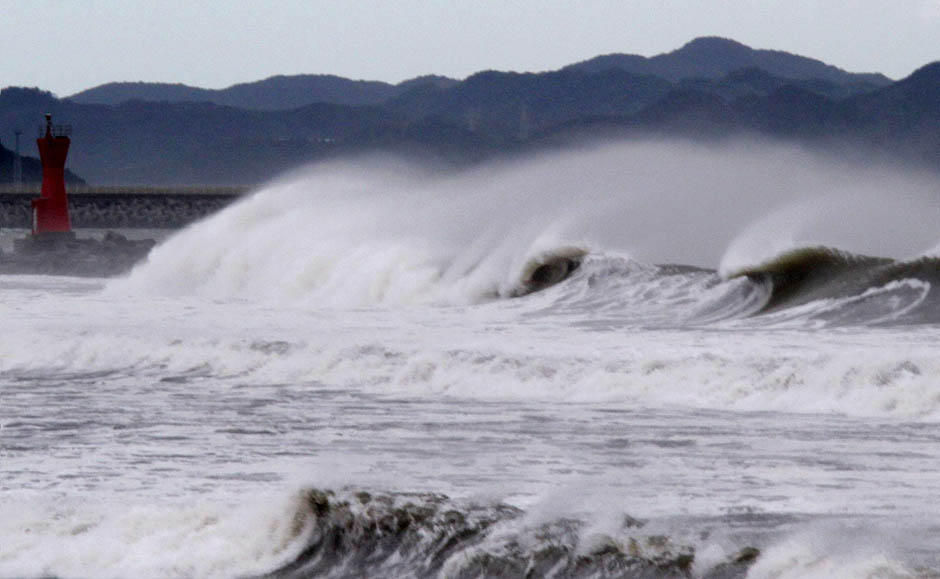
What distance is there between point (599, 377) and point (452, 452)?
143 inches

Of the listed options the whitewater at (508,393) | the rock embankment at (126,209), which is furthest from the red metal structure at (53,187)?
the rock embankment at (126,209)

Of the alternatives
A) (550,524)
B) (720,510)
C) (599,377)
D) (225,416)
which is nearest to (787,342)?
(599,377)

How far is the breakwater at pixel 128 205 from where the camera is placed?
76.0m

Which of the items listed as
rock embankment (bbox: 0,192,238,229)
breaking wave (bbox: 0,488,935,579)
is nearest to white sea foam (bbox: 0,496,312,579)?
breaking wave (bbox: 0,488,935,579)

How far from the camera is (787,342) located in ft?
50.3

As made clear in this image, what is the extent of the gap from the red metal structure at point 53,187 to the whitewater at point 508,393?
17207 mm

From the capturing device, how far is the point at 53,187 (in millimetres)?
47875

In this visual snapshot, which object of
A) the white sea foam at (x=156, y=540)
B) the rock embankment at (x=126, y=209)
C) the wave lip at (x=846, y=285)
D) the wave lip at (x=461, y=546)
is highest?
the wave lip at (x=846, y=285)

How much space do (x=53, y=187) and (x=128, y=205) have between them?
30030 millimetres

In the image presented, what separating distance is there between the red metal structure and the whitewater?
56.5 feet

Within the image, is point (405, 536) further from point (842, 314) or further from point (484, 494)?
A: point (842, 314)

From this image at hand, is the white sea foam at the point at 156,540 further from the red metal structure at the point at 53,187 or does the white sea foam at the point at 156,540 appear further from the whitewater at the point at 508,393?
the red metal structure at the point at 53,187

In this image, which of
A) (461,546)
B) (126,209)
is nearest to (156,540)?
(461,546)

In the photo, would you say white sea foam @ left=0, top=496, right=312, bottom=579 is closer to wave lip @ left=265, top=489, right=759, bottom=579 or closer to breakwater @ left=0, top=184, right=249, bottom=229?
wave lip @ left=265, top=489, right=759, bottom=579
